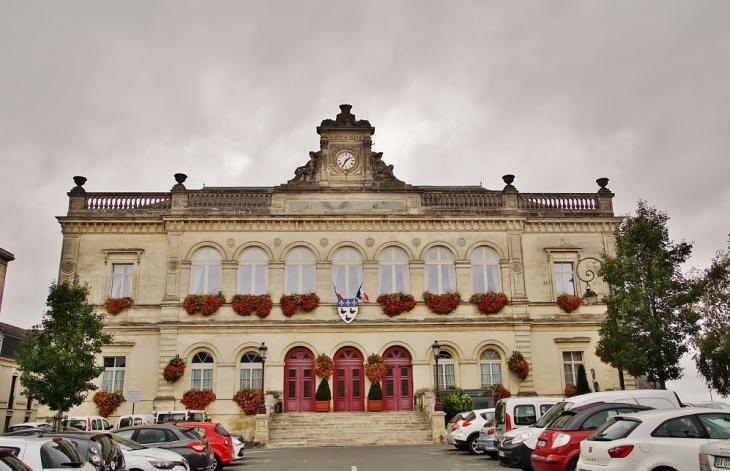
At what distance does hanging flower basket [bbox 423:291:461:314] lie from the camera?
30.8 metres

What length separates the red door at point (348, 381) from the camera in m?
30.1

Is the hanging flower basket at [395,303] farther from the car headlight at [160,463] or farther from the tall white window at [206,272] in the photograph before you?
the car headlight at [160,463]

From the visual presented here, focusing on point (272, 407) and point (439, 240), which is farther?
point (439, 240)

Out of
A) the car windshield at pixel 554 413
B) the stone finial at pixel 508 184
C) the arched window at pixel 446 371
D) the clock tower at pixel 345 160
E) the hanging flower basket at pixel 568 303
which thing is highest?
the clock tower at pixel 345 160

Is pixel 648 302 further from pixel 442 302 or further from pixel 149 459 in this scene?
pixel 149 459

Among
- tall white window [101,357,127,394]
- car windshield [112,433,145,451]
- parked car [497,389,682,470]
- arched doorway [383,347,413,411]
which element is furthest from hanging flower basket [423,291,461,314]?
car windshield [112,433,145,451]

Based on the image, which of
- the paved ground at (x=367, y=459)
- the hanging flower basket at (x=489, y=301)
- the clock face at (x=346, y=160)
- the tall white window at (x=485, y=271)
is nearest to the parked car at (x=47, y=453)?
the paved ground at (x=367, y=459)

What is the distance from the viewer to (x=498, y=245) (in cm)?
3222

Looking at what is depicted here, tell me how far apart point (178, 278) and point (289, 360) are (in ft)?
21.1

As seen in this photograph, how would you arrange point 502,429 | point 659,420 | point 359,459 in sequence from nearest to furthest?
1. point 659,420
2. point 502,429
3. point 359,459

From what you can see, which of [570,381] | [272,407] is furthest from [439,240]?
[272,407]

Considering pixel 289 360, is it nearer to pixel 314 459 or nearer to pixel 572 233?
pixel 314 459

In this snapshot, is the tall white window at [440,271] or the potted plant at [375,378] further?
the tall white window at [440,271]

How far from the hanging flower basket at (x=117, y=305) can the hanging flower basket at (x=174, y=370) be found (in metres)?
3.48
